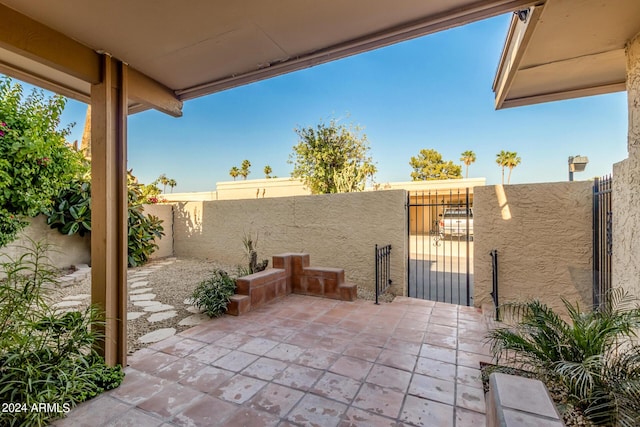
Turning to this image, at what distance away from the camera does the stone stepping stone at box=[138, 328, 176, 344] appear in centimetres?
328

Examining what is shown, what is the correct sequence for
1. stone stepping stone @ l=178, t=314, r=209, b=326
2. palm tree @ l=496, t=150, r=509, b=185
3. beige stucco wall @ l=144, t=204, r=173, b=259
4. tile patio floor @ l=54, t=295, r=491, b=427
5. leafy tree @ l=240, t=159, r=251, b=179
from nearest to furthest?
tile patio floor @ l=54, t=295, r=491, b=427 → stone stepping stone @ l=178, t=314, r=209, b=326 → beige stucco wall @ l=144, t=204, r=173, b=259 → palm tree @ l=496, t=150, r=509, b=185 → leafy tree @ l=240, t=159, r=251, b=179

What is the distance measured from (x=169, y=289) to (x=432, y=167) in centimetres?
2564

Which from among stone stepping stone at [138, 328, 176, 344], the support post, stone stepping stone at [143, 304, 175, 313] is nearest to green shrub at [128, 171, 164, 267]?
stone stepping stone at [143, 304, 175, 313]

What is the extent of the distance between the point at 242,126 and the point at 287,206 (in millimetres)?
9992

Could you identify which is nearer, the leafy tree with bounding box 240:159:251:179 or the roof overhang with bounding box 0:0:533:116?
the roof overhang with bounding box 0:0:533:116

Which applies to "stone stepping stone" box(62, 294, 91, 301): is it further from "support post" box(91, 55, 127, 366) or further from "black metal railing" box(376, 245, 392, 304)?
"black metal railing" box(376, 245, 392, 304)

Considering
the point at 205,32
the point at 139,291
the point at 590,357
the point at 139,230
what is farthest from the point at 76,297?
the point at 590,357

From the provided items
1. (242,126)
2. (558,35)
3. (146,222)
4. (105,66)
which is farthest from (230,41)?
(242,126)

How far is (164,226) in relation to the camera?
9.25 metres

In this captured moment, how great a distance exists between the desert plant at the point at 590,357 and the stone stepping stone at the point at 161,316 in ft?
13.3

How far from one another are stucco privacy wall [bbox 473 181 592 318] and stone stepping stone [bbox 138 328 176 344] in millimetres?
4555

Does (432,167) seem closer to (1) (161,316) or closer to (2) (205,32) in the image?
(1) (161,316)

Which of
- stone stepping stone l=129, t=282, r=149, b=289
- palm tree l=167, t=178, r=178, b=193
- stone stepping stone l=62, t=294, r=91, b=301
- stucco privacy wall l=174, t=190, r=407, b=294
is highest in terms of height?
palm tree l=167, t=178, r=178, b=193

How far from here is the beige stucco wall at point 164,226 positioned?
29.3ft
